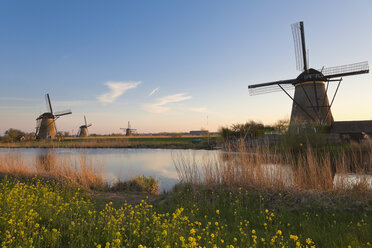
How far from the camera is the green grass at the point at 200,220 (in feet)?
10.1

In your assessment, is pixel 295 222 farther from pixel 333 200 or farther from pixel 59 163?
pixel 59 163

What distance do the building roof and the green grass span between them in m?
20.7

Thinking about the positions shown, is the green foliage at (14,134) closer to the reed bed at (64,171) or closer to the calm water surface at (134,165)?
the calm water surface at (134,165)

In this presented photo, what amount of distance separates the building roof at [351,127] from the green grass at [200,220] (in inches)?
813

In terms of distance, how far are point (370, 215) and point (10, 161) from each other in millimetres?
12045

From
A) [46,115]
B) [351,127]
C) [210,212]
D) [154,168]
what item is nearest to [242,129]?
[351,127]

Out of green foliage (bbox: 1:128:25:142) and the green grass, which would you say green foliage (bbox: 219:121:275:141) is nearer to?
the green grass

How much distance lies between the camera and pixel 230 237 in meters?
3.49

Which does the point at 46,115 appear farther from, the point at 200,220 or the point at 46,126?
the point at 200,220

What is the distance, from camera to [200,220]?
4.41 m

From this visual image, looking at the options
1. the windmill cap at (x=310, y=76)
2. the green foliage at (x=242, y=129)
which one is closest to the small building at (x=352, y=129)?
the windmill cap at (x=310, y=76)

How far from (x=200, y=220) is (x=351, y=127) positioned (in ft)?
81.2

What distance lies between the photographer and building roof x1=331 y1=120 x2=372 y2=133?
22.1 metres

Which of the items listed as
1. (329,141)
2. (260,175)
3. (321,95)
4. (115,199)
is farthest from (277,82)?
(115,199)
